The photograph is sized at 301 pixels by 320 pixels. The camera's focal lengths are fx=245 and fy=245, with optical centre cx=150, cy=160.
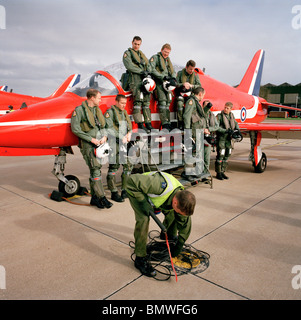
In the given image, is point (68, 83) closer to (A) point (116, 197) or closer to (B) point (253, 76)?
(B) point (253, 76)

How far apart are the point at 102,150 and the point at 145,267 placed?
2290 millimetres

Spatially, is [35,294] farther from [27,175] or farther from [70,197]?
[27,175]

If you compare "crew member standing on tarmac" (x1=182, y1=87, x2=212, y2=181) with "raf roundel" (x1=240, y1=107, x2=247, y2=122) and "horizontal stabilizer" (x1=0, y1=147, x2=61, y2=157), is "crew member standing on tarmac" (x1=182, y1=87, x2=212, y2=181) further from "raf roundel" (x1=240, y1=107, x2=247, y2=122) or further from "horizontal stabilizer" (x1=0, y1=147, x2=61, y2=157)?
"raf roundel" (x1=240, y1=107, x2=247, y2=122)

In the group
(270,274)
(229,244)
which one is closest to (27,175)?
(229,244)

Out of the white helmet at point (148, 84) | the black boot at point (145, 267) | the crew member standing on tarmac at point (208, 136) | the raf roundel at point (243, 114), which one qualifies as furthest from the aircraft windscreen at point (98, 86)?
the raf roundel at point (243, 114)

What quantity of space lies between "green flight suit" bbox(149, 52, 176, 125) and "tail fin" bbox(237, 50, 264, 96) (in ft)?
21.8

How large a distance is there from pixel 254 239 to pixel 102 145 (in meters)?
2.83

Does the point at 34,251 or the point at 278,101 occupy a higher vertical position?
the point at 278,101

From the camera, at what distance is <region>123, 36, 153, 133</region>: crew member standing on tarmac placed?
4855 mm

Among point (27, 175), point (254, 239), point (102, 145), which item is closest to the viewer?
point (254, 239)

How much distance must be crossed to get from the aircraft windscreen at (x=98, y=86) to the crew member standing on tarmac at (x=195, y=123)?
1629mm

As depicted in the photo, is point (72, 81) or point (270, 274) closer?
point (270, 274)

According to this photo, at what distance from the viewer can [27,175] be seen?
7.13m

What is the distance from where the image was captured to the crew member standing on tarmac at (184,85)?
5.59 meters
